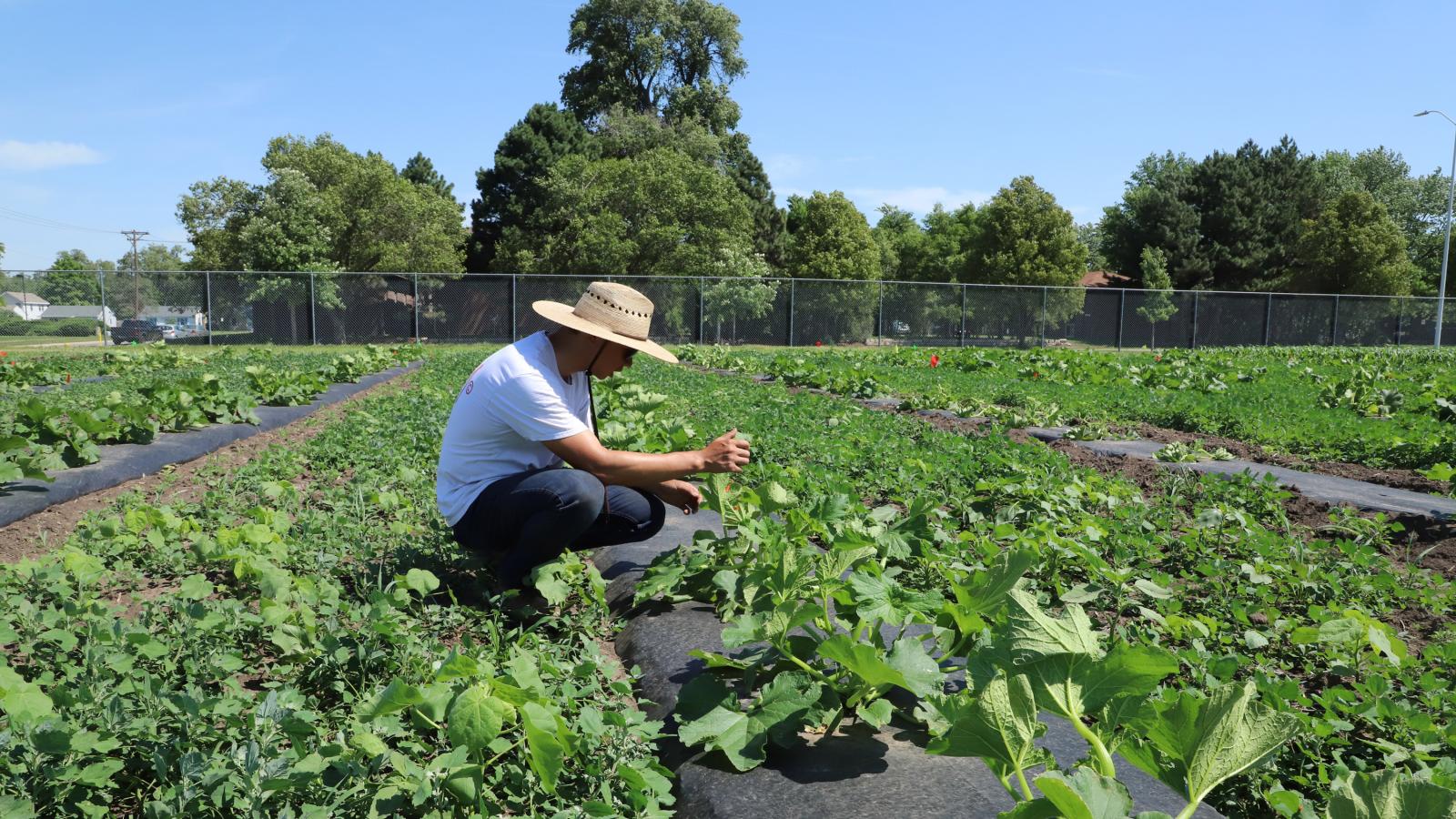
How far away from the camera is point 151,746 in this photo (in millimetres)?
2133

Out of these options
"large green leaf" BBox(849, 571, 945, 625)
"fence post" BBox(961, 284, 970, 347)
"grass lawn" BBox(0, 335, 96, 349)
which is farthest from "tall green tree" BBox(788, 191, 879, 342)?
"large green leaf" BBox(849, 571, 945, 625)

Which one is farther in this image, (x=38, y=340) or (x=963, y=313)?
(x=963, y=313)

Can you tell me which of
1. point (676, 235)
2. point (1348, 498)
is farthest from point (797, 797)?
point (676, 235)

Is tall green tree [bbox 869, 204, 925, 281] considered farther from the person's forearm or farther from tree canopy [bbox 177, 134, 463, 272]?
the person's forearm

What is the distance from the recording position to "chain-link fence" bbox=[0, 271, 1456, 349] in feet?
73.0

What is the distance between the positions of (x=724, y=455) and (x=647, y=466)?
290mm

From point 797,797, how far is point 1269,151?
54.4 meters

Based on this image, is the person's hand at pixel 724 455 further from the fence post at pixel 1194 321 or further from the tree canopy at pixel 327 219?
the fence post at pixel 1194 321

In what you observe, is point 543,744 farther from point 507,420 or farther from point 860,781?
point 507,420

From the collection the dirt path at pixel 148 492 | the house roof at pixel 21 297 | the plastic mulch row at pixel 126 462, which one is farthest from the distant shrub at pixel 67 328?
the dirt path at pixel 148 492

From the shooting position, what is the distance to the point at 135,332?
23.4 metres

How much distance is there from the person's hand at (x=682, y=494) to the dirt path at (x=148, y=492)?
265cm

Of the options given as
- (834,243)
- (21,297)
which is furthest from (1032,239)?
(21,297)

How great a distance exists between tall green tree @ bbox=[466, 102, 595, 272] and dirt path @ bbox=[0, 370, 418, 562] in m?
28.6
